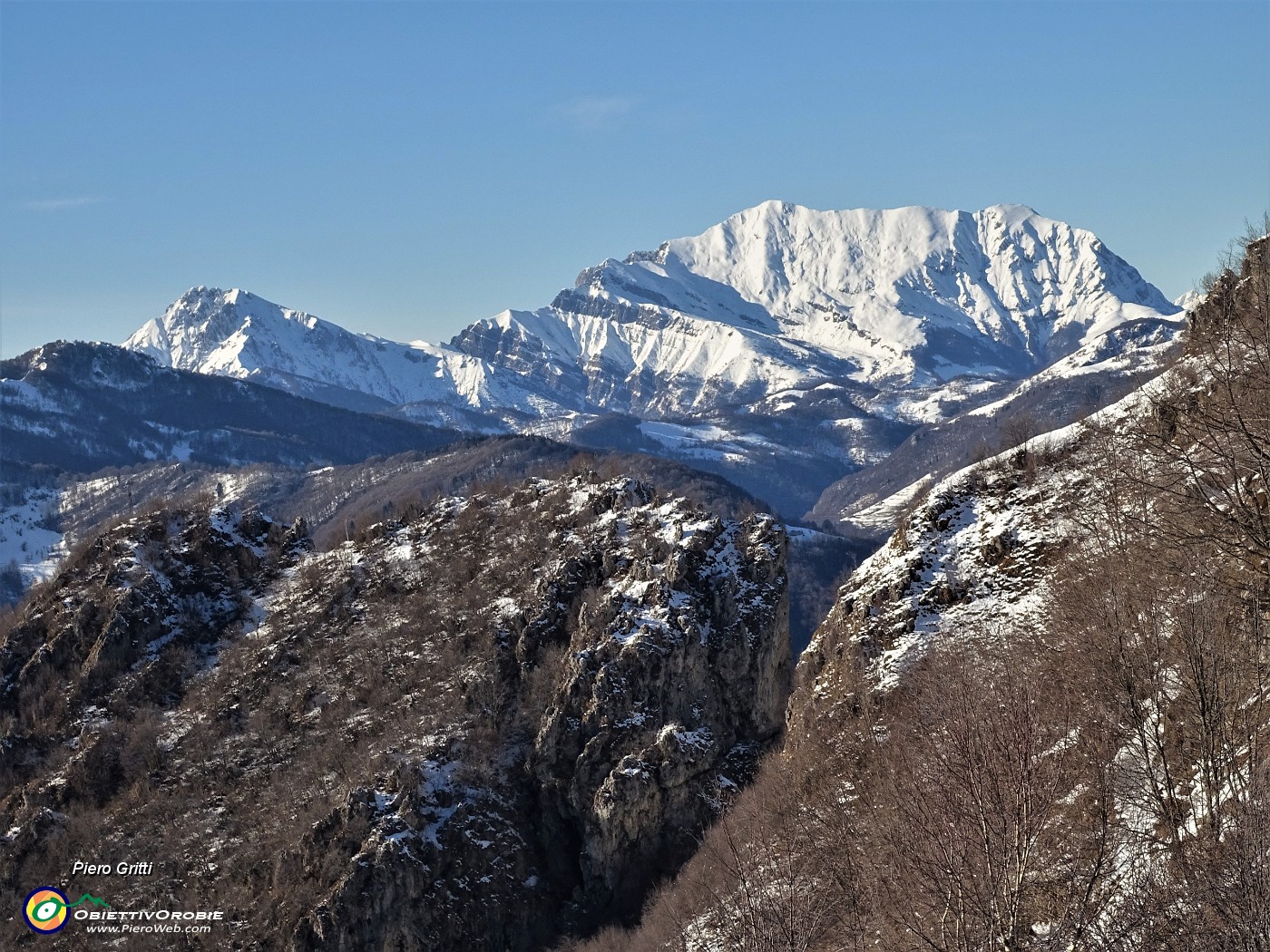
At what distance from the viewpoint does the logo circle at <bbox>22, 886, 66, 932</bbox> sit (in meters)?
86.7

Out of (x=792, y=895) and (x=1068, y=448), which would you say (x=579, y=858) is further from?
(x=792, y=895)

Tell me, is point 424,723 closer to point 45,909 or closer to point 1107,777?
point 45,909

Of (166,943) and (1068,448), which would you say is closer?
(1068,448)

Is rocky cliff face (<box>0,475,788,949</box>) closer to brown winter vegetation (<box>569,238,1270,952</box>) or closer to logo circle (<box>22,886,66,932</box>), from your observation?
logo circle (<box>22,886,66,932</box>)

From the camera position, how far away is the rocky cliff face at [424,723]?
85000 mm

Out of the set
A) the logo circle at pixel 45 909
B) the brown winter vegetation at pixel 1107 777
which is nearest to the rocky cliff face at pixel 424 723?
the logo circle at pixel 45 909

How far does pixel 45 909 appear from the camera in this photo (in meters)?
87.3

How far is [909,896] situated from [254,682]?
Result: 81136mm

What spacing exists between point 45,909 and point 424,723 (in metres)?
29.0

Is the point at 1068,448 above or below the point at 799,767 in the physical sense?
above

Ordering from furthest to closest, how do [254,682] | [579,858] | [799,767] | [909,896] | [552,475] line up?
[552,475] < [254,682] < [579,858] < [799,767] < [909,896]

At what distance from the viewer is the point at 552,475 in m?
132

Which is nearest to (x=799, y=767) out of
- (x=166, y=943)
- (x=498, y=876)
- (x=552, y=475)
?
(x=498, y=876)

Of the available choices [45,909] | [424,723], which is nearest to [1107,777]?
[424,723]
